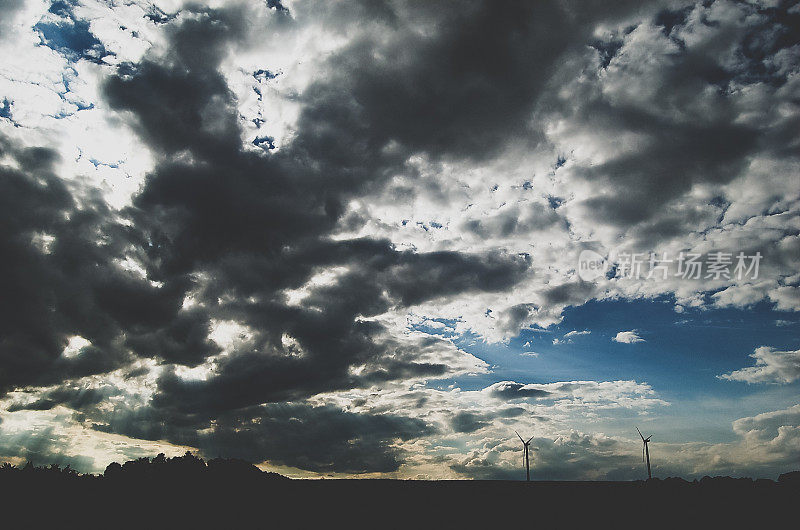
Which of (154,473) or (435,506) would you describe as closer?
(435,506)

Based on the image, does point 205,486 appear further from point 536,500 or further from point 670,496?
point 670,496

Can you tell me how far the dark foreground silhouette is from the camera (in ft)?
349

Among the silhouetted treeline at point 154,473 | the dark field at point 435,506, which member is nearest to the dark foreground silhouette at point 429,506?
the dark field at point 435,506

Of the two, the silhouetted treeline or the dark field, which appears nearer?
the dark field

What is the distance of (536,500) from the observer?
112875mm

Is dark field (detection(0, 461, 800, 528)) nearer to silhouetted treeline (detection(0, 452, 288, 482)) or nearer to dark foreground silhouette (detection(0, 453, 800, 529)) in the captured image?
dark foreground silhouette (detection(0, 453, 800, 529))

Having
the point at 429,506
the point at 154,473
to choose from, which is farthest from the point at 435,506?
the point at 154,473

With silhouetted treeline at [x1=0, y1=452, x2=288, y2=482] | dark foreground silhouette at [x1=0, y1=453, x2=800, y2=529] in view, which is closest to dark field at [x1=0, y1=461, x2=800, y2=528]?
dark foreground silhouette at [x1=0, y1=453, x2=800, y2=529]

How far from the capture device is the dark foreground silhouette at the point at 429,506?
10625 centimetres

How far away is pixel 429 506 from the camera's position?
11162 centimetres

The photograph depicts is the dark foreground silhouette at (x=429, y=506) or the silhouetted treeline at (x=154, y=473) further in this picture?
the silhouetted treeline at (x=154, y=473)

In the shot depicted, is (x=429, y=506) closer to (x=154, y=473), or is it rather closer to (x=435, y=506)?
(x=435, y=506)

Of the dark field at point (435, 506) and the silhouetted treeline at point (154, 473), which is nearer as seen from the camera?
the dark field at point (435, 506)

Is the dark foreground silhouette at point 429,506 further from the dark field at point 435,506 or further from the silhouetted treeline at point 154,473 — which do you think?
the silhouetted treeline at point 154,473
